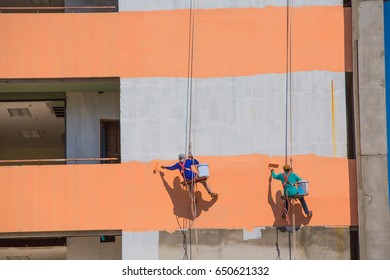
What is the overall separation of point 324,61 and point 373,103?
1.59 m

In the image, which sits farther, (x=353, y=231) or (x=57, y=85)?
(x=57, y=85)

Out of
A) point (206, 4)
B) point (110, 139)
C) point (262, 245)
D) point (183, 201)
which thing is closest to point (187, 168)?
point (183, 201)

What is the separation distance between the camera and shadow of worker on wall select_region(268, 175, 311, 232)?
2105 cm

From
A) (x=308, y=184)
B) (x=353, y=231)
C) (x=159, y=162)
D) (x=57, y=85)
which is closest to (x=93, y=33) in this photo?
(x=57, y=85)

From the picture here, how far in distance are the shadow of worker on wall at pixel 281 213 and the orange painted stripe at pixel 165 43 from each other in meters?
3.15

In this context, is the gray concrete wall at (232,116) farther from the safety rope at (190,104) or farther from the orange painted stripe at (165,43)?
the orange painted stripe at (165,43)

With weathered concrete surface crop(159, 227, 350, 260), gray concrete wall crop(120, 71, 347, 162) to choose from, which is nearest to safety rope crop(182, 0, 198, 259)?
gray concrete wall crop(120, 71, 347, 162)

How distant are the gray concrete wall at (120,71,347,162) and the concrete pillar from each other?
54 cm

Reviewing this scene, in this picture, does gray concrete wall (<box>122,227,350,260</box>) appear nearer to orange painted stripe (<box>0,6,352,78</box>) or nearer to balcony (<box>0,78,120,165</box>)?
balcony (<box>0,78,120,165</box>)

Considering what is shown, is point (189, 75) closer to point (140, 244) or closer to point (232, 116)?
point (232, 116)

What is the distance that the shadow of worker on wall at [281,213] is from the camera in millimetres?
21047

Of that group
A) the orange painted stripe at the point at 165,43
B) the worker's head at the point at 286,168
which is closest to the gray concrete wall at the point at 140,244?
the worker's head at the point at 286,168

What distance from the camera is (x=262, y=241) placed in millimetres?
21047

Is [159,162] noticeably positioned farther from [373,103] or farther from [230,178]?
[373,103]
